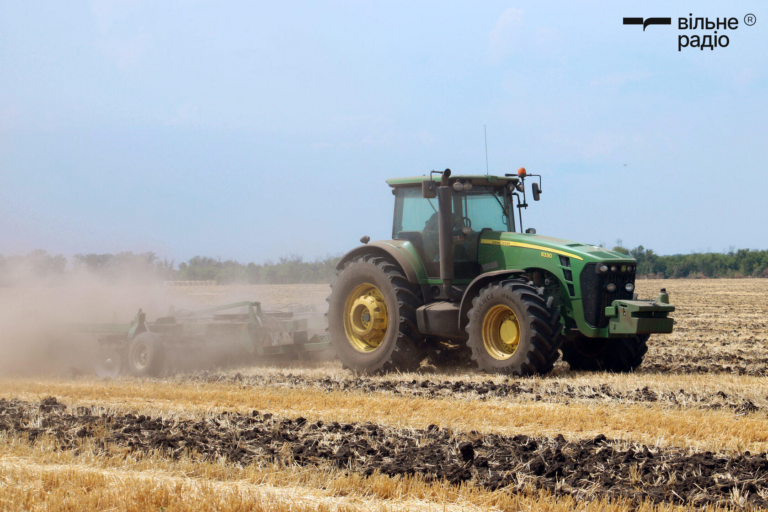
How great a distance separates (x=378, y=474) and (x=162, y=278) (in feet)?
51.1

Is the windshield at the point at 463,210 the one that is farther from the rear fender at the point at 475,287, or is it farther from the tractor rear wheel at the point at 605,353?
the tractor rear wheel at the point at 605,353

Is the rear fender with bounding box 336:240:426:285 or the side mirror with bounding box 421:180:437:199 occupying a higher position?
the side mirror with bounding box 421:180:437:199

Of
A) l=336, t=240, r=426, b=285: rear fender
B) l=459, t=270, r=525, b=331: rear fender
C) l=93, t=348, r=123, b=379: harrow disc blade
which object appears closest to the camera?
l=459, t=270, r=525, b=331: rear fender

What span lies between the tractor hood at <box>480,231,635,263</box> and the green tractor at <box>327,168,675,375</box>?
2cm

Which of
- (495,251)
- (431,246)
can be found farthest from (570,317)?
(431,246)

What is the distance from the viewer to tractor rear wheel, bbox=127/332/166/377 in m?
10.4

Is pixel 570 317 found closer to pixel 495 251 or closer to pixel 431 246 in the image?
pixel 495 251

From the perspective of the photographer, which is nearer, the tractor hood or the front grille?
the front grille

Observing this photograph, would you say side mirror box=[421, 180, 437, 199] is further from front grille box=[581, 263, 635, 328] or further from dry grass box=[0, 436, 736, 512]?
dry grass box=[0, 436, 736, 512]

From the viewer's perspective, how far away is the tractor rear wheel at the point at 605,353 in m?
9.26

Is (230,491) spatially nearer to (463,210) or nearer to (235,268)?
(463,210)

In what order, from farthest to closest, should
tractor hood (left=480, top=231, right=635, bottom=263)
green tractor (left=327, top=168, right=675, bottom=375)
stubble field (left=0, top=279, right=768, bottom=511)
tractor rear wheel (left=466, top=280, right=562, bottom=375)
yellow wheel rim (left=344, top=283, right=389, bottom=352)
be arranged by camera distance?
yellow wheel rim (left=344, top=283, right=389, bottom=352), tractor hood (left=480, top=231, right=635, bottom=263), green tractor (left=327, top=168, right=675, bottom=375), tractor rear wheel (left=466, top=280, right=562, bottom=375), stubble field (left=0, top=279, right=768, bottom=511)

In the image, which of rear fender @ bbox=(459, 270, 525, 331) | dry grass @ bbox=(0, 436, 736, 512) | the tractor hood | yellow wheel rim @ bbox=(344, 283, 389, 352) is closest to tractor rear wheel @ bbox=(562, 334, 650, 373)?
the tractor hood

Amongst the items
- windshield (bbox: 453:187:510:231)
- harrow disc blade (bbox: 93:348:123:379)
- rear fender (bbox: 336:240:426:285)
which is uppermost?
windshield (bbox: 453:187:510:231)
